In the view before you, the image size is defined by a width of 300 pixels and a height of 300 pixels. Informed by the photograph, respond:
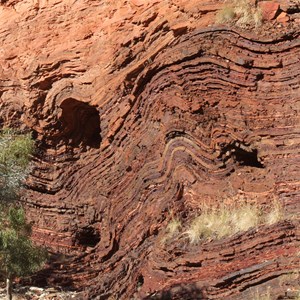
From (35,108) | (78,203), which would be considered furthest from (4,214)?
(35,108)

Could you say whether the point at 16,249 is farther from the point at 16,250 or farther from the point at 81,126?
the point at 81,126

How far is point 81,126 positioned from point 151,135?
289cm

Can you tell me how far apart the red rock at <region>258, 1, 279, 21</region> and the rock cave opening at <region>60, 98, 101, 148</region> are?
479cm

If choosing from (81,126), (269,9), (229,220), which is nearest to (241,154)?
(229,220)

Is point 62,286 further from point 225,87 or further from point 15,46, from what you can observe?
point 15,46

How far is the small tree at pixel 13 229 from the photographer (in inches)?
478

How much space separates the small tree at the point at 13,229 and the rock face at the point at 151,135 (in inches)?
59.9

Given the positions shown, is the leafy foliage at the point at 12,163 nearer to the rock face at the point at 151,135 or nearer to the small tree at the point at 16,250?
the small tree at the point at 16,250

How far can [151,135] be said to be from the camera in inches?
563

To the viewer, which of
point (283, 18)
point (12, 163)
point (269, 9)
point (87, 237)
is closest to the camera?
point (283, 18)

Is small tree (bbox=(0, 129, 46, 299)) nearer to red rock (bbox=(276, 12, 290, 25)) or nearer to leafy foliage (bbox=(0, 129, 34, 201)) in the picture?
leafy foliage (bbox=(0, 129, 34, 201))

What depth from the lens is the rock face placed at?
11.9m

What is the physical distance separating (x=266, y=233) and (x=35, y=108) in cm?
736

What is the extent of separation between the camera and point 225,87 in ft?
42.8
